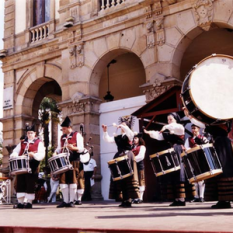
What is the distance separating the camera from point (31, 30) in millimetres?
16875

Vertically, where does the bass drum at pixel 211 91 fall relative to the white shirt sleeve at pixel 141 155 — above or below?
above

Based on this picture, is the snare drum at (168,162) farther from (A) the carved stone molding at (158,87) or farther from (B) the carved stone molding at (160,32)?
(B) the carved stone molding at (160,32)

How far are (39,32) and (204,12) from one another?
7.64 m

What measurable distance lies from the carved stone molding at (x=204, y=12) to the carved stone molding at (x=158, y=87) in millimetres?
1865

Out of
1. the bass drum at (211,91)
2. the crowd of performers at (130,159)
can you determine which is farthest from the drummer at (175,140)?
the bass drum at (211,91)

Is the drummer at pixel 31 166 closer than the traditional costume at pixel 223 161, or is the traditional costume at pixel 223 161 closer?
the traditional costume at pixel 223 161

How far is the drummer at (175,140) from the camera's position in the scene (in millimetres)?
7072

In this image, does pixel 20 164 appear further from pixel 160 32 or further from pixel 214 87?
pixel 160 32

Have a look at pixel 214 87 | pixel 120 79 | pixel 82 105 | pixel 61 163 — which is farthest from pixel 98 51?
pixel 214 87

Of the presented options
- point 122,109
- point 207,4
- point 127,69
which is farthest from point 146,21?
point 127,69

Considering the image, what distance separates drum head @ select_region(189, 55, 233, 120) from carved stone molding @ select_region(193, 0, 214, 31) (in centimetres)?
642

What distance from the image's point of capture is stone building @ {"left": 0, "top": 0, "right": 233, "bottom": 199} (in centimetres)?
1236

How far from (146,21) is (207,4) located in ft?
6.81

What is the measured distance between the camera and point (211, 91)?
570cm
